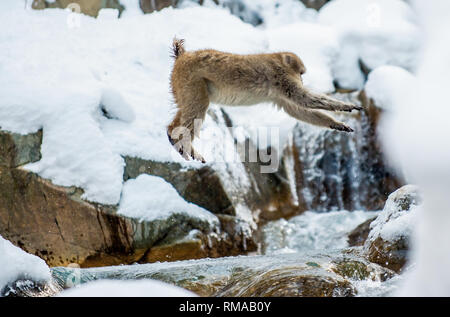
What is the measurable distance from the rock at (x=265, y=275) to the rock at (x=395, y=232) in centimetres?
13

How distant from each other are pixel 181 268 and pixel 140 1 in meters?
7.22

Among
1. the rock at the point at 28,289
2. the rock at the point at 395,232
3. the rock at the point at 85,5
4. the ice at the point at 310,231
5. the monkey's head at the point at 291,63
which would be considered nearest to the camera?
the rock at the point at 28,289

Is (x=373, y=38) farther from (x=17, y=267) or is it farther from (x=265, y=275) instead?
(x=17, y=267)

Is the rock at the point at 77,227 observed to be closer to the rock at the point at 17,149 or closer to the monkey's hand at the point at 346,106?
the rock at the point at 17,149

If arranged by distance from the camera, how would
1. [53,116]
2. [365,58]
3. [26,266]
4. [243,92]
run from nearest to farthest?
[26,266], [243,92], [53,116], [365,58]

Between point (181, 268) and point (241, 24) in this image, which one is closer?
point (181, 268)

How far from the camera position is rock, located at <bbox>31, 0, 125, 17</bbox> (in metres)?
9.27

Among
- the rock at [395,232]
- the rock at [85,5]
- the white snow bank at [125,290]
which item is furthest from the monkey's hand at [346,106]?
the rock at [85,5]

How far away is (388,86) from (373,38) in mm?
2324

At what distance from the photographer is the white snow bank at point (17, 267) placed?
3246mm

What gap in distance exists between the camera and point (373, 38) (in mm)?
10117

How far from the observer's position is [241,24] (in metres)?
10.2

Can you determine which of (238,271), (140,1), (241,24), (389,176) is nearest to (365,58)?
(241,24)

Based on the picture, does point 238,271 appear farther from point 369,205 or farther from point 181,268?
point 369,205
